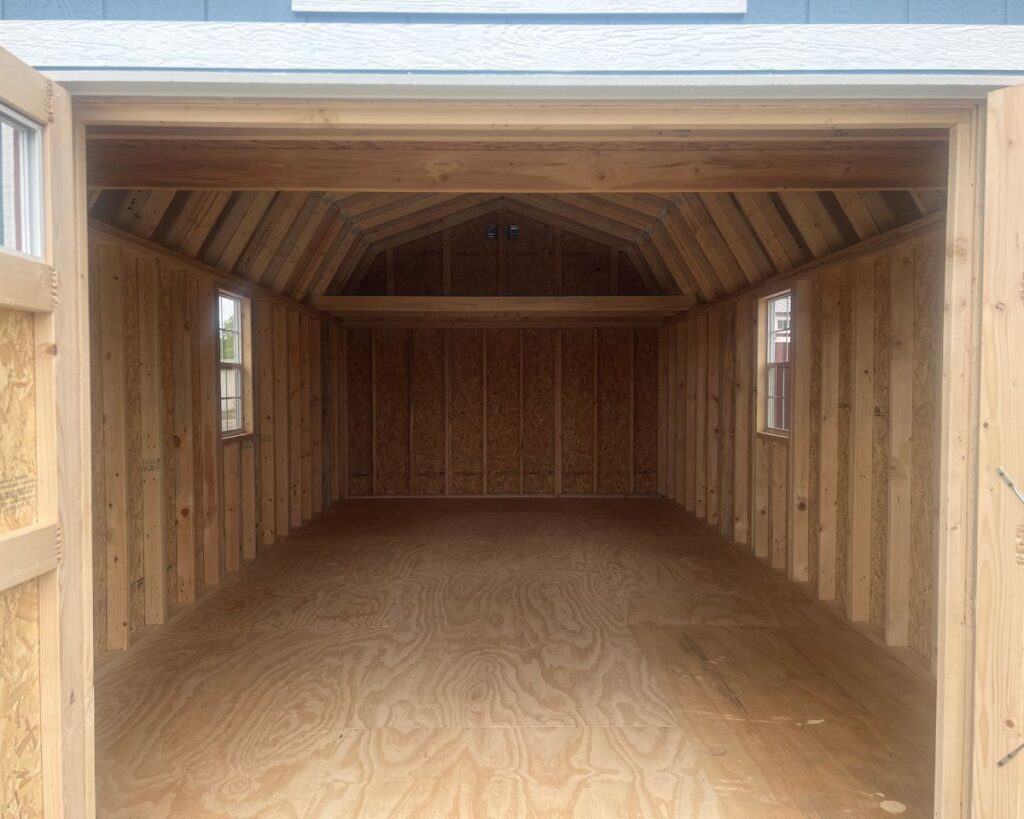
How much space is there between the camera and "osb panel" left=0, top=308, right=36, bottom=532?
1.80m

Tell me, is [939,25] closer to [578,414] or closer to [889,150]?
[889,150]

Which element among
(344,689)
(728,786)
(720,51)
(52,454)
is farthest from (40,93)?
(728,786)

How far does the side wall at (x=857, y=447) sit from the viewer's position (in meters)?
4.23

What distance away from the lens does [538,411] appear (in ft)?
34.0

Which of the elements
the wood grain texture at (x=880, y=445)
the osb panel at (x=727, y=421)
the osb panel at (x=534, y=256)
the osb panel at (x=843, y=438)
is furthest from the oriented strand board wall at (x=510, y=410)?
the wood grain texture at (x=880, y=445)

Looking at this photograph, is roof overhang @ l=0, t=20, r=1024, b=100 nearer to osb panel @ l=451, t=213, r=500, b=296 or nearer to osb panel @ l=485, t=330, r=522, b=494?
osb panel @ l=451, t=213, r=500, b=296

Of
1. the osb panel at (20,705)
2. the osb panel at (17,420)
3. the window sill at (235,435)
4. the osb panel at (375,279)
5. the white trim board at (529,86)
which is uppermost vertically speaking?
the osb panel at (375,279)

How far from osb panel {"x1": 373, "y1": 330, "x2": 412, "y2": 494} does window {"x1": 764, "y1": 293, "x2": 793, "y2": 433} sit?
16.7 feet

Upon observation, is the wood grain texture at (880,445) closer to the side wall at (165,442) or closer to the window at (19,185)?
the window at (19,185)

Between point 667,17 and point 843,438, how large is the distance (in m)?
3.79

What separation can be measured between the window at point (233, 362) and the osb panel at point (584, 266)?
185 inches

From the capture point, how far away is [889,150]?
3359 mm

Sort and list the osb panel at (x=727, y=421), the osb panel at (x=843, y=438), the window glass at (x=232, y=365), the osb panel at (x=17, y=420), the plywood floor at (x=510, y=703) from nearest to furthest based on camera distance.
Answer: the osb panel at (x=17, y=420)
the plywood floor at (x=510, y=703)
the osb panel at (x=843, y=438)
the window glass at (x=232, y=365)
the osb panel at (x=727, y=421)

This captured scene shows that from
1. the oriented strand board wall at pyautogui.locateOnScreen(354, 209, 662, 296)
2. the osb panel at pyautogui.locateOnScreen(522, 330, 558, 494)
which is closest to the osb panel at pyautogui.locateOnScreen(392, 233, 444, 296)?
the oriented strand board wall at pyautogui.locateOnScreen(354, 209, 662, 296)
